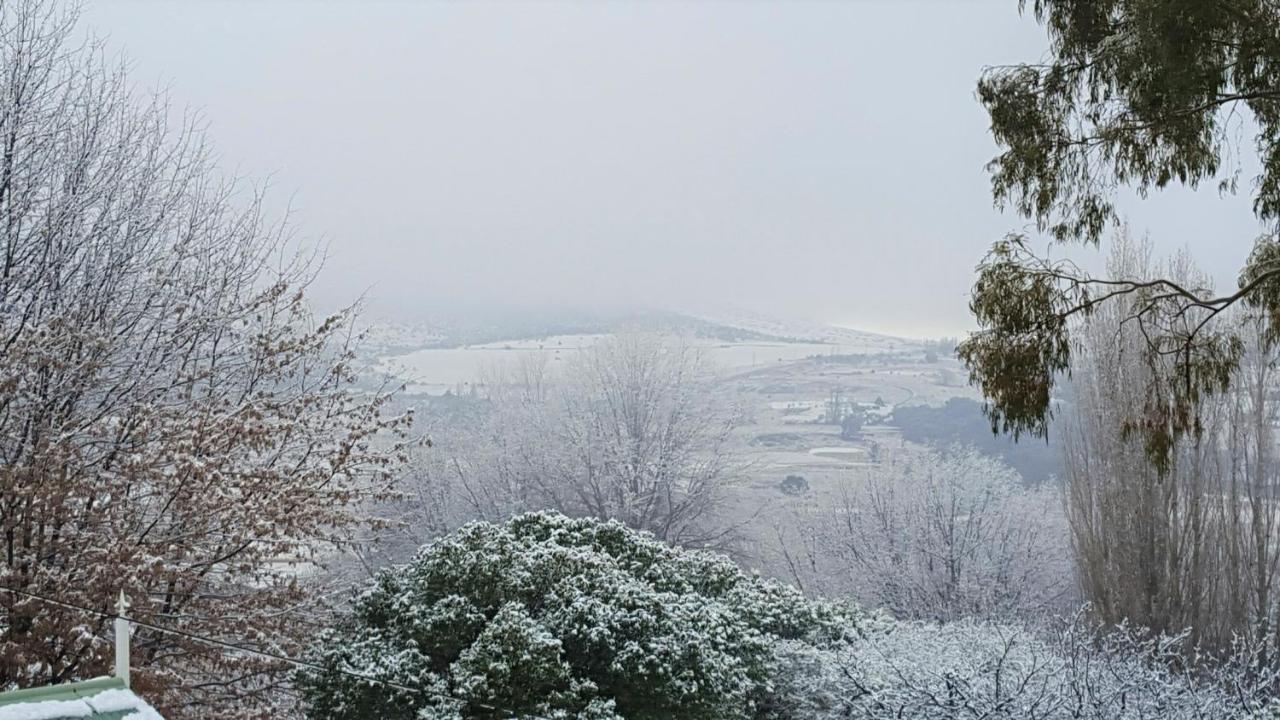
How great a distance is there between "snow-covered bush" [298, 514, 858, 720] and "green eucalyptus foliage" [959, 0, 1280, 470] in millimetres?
2816

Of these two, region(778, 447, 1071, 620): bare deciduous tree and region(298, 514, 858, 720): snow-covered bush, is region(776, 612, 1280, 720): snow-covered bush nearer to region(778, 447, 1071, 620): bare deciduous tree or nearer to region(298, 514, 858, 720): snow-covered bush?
region(298, 514, 858, 720): snow-covered bush

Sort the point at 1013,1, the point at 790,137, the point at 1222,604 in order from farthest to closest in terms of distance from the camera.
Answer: the point at 790,137, the point at 1222,604, the point at 1013,1

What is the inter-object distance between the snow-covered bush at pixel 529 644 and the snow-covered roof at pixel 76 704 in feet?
13.2

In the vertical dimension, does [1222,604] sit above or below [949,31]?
below

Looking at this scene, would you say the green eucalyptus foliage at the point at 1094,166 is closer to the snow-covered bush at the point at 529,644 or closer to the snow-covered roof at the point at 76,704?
the snow-covered bush at the point at 529,644

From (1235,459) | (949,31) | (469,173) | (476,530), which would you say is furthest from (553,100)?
(476,530)

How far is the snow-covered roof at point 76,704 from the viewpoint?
3.12m

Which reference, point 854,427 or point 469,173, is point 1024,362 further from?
point 469,173

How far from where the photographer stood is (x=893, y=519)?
19.8m

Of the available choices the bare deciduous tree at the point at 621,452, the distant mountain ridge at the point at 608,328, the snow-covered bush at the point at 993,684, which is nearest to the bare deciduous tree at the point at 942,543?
the bare deciduous tree at the point at 621,452

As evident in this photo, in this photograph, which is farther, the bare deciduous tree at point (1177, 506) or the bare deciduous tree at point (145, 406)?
the bare deciduous tree at point (1177, 506)

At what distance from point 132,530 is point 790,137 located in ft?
78.1

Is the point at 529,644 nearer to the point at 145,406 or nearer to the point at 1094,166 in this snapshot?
the point at 145,406

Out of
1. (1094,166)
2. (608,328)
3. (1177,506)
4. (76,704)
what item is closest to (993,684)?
(1094,166)
